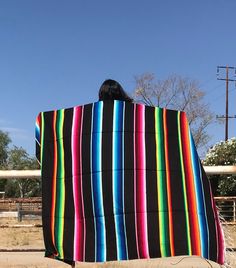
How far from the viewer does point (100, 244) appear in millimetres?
3842

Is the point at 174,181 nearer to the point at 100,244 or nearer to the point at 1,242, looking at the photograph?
the point at 100,244

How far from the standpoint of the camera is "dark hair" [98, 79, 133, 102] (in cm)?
398

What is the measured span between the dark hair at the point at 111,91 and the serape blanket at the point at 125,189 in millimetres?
71

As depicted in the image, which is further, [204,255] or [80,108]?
[80,108]

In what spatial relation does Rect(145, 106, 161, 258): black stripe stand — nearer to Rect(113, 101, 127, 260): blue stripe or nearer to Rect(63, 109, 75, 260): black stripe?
Rect(113, 101, 127, 260): blue stripe

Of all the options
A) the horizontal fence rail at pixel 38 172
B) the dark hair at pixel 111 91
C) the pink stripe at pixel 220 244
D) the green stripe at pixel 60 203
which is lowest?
the pink stripe at pixel 220 244

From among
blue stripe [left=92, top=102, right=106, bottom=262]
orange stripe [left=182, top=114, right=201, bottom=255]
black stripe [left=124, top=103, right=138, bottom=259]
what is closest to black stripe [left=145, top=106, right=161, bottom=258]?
black stripe [left=124, top=103, right=138, bottom=259]

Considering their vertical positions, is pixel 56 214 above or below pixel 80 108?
below

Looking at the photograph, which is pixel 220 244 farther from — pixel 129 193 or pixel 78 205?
pixel 78 205

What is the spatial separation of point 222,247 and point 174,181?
0.58m

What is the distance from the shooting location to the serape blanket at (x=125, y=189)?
148 inches

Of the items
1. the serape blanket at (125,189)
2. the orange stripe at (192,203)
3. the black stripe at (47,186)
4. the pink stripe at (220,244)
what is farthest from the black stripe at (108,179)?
the pink stripe at (220,244)

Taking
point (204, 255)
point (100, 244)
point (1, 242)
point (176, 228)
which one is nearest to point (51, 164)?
point (100, 244)

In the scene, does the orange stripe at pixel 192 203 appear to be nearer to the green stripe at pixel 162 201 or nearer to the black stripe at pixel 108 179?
the green stripe at pixel 162 201
